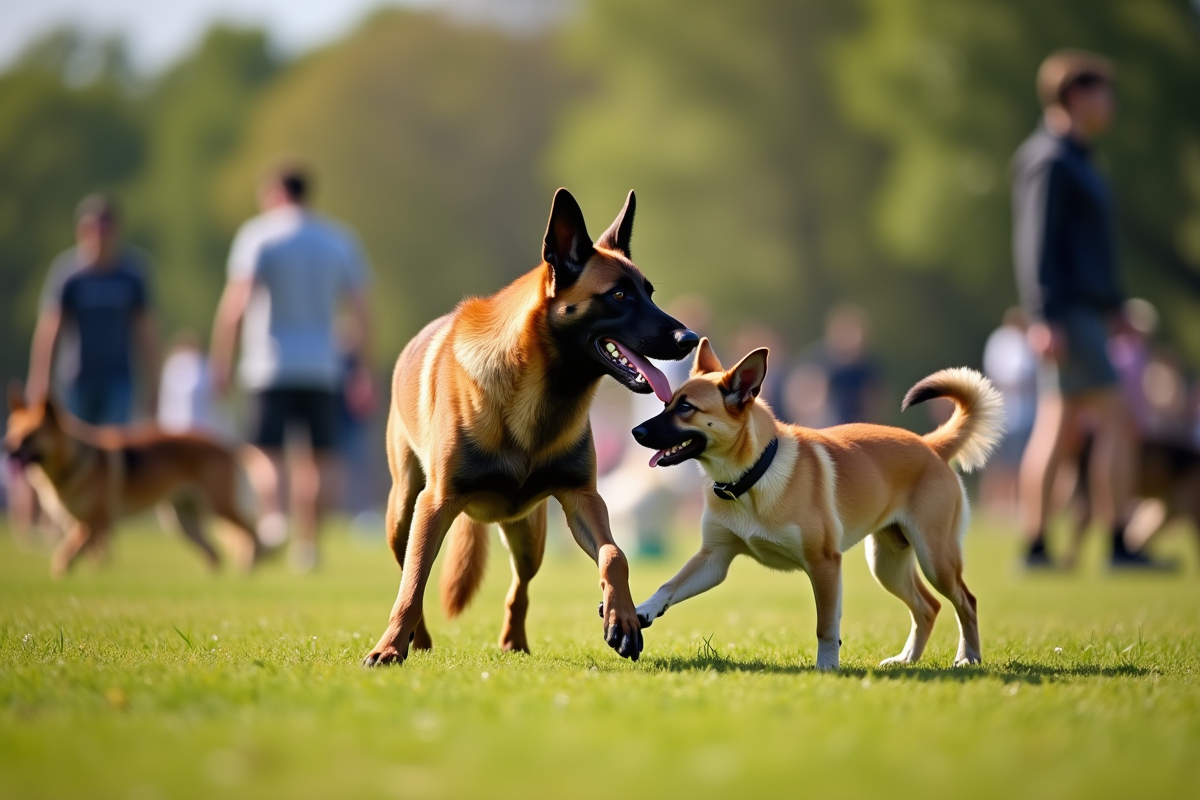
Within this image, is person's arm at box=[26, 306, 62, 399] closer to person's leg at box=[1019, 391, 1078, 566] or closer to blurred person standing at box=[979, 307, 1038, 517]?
person's leg at box=[1019, 391, 1078, 566]

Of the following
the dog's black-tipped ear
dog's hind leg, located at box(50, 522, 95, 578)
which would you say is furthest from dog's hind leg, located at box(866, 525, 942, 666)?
dog's hind leg, located at box(50, 522, 95, 578)

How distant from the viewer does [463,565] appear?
589 cm

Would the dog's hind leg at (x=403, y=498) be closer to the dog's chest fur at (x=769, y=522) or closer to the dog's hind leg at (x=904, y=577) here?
the dog's chest fur at (x=769, y=522)

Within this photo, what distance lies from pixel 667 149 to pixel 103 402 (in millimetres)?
24053

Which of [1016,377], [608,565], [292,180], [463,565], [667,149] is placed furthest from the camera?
[667,149]

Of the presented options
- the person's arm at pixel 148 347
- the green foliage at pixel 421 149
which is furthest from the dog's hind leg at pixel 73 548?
the green foliage at pixel 421 149

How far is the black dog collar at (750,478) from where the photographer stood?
210 inches

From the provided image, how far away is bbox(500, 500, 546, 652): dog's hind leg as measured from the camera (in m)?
5.71

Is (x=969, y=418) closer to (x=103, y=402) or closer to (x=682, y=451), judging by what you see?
(x=682, y=451)

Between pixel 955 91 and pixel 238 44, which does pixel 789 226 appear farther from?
pixel 238 44

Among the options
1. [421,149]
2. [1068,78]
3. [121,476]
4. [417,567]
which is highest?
[421,149]

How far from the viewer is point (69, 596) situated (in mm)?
8383

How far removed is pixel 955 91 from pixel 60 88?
98.2 ft

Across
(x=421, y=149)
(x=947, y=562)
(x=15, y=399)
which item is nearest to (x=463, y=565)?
(x=947, y=562)
